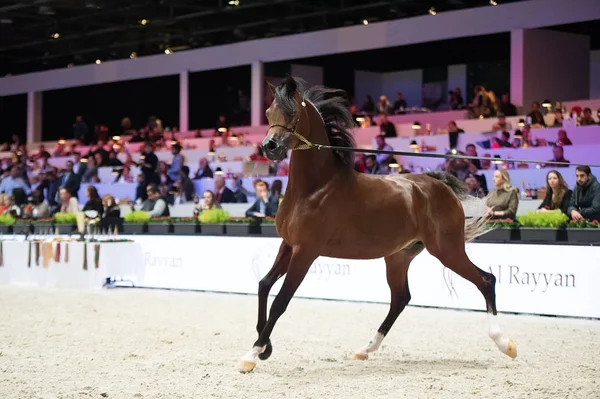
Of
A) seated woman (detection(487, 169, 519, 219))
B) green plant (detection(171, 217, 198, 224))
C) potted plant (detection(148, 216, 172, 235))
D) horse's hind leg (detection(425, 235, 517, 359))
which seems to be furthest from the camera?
potted plant (detection(148, 216, 172, 235))

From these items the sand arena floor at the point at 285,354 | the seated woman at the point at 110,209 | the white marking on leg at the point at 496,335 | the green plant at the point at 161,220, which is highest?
the seated woman at the point at 110,209

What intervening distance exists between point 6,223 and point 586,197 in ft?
36.7

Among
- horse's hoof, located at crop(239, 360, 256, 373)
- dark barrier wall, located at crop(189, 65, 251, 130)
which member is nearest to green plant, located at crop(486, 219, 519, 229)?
horse's hoof, located at crop(239, 360, 256, 373)

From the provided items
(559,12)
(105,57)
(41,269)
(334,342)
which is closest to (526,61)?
(559,12)

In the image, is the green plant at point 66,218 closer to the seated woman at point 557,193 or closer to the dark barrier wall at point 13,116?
the seated woman at point 557,193

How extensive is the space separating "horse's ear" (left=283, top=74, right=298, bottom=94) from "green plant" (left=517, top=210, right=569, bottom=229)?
16.2 ft

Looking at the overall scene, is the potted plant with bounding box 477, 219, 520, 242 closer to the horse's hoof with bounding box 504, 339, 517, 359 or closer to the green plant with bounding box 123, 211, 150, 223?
the horse's hoof with bounding box 504, 339, 517, 359

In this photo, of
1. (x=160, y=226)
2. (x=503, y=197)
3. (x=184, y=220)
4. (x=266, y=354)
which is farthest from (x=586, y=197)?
(x=160, y=226)

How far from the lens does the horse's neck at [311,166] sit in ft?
24.6

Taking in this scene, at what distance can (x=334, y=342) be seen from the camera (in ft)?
29.3

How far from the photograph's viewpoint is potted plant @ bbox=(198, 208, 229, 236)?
47.1 feet

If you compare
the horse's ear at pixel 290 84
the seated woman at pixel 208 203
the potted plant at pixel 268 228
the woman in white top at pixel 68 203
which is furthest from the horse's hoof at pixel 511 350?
the woman in white top at pixel 68 203

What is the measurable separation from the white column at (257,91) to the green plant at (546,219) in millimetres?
15183

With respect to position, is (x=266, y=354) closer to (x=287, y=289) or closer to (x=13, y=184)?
(x=287, y=289)
